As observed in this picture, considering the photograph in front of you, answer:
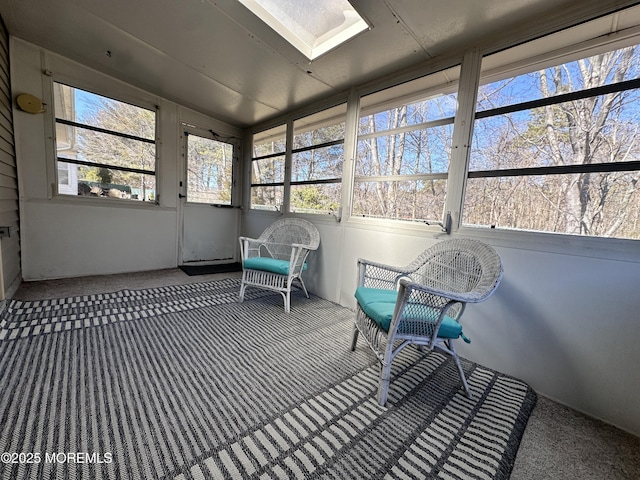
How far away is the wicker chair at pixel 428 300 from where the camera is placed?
1239mm

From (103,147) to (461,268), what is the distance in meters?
4.01

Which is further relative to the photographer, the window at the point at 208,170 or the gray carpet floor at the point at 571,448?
the window at the point at 208,170

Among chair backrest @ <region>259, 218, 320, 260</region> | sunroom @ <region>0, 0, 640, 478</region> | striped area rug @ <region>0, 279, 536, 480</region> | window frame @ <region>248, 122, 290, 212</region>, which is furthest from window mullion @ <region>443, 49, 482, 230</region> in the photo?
window frame @ <region>248, 122, 290, 212</region>

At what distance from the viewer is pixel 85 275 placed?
298 centimetres

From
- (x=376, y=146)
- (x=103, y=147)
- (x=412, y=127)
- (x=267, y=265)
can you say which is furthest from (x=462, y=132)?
(x=103, y=147)

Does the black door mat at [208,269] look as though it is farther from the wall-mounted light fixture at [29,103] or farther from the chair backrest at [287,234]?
the wall-mounted light fixture at [29,103]

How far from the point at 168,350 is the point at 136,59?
2.75m

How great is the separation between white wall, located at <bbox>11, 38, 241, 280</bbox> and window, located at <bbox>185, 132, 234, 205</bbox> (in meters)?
0.19

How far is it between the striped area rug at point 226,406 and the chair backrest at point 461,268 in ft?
1.95

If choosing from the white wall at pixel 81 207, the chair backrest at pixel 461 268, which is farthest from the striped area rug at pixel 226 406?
the white wall at pixel 81 207

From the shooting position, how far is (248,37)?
6.37ft

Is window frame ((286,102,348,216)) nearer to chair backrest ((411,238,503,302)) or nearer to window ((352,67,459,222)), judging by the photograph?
window ((352,67,459,222))

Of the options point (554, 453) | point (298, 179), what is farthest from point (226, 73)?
point (554, 453)

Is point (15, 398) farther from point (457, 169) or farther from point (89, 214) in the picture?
point (457, 169)
